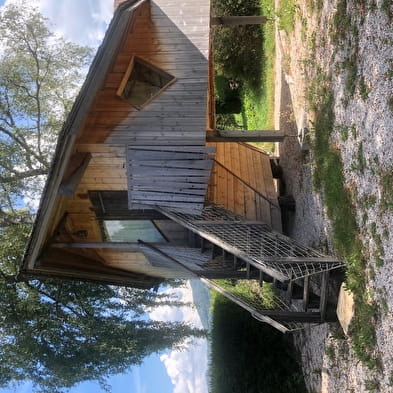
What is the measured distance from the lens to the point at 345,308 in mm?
8359

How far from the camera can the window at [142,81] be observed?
10102mm

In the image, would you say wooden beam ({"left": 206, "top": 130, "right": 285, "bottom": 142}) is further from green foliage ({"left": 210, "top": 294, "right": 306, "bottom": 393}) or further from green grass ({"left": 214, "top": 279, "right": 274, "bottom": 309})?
green foliage ({"left": 210, "top": 294, "right": 306, "bottom": 393})

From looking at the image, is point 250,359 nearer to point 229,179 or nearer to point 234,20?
point 229,179

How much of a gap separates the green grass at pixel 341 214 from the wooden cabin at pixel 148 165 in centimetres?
67

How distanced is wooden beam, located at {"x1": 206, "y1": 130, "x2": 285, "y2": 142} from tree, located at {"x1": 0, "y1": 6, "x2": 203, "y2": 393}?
6890 millimetres

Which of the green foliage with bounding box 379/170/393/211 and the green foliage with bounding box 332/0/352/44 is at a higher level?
the green foliage with bounding box 332/0/352/44

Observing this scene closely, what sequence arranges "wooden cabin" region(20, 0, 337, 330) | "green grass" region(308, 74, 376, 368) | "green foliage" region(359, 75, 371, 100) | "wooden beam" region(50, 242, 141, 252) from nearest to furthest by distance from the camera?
"green foliage" region(359, 75, 371, 100) → "green grass" region(308, 74, 376, 368) → "wooden cabin" region(20, 0, 337, 330) → "wooden beam" region(50, 242, 141, 252)

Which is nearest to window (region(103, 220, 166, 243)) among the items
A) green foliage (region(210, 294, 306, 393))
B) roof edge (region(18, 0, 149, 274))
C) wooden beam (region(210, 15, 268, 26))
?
roof edge (region(18, 0, 149, 274))

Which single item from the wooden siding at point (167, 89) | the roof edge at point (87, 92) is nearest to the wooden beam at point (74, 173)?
the roof edge at point (87, 92)

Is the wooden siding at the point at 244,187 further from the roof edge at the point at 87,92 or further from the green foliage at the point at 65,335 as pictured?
the green foliage at the point at 65,335

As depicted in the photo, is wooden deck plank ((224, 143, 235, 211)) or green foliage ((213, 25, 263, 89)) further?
green foliage ((213, 25, 263, 89))

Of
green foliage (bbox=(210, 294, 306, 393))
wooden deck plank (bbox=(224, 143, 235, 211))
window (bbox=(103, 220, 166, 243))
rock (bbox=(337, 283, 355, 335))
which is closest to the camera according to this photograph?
rock (bbox=(337, 283, 355, 335))

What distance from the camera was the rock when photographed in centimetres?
806

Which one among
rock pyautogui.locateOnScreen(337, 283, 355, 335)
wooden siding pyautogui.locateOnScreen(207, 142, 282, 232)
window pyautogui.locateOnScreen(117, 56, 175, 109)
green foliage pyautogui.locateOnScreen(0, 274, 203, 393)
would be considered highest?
window pyautogui.locateOnScreen(117, 56, 175, 109)
